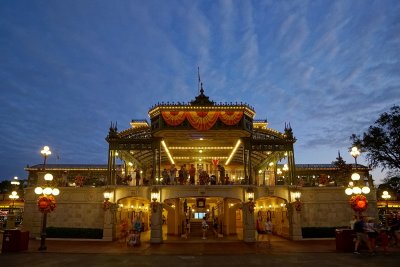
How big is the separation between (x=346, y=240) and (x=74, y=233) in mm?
19064

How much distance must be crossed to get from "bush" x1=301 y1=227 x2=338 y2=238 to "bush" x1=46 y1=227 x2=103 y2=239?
1557cm

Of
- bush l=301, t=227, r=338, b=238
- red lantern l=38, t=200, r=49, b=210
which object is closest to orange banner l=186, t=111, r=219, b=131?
bush l=301, t=227, r=338, b=238

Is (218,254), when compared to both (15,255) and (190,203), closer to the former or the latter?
(15,255)

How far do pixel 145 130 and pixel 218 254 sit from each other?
41.7 feet

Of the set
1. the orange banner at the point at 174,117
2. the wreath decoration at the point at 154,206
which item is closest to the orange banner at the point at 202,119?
the orange banner at the point at 174,117

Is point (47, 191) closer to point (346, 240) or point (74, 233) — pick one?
point (74, 233)

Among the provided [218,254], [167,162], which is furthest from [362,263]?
[167,162]

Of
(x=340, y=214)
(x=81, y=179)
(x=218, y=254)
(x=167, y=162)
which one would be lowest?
(x=218, y=254)

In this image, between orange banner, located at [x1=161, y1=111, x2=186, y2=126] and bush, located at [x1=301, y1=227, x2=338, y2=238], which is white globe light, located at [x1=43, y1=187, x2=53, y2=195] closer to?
orange banner, located at [x1=161, y1=111, x2=186, y2=126]

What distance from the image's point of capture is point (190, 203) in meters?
39.9

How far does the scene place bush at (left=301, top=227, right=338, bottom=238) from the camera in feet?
82.0

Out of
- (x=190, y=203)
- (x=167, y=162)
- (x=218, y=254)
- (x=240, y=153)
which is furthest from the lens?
(x=190, y=203)

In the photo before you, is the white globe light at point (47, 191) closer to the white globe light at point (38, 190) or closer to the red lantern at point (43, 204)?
the white globe light at point (38, 190)

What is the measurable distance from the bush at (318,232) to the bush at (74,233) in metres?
15.6
